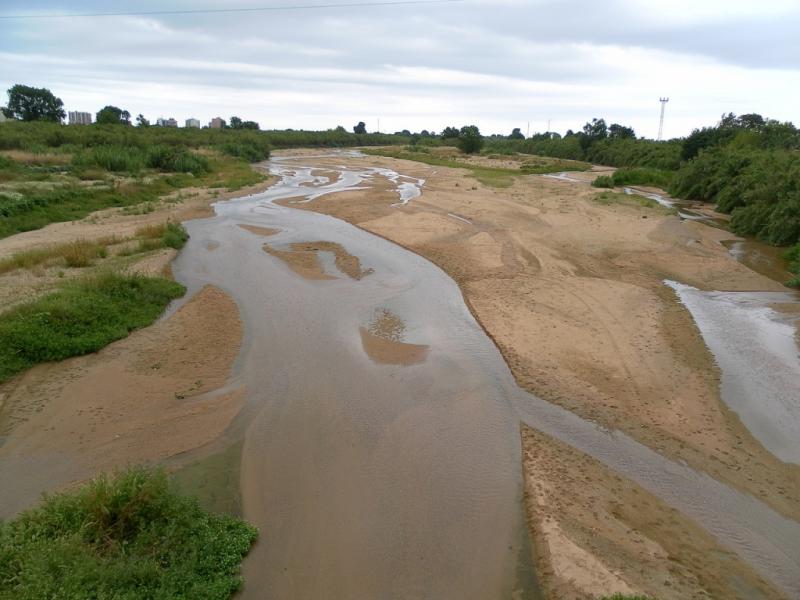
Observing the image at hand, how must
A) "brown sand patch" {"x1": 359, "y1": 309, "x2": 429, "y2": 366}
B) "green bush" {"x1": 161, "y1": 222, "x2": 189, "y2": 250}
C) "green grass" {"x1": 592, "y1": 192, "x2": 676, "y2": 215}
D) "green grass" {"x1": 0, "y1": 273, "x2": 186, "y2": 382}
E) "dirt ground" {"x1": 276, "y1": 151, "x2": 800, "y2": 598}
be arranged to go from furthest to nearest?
"green grass" {"x1": 592, "y1": 192, "x2": 676, "y2": 215} < "green bush" {"x1": 161, "y1": 222, "x2": 189, "y2": 250} < "brown sand patch" {"x1": 359, "y1": 309, "x2": 429, "y2": 366} < "green grass" {"x1": 0, "y1": 273, "x2": 186, "y2": 382} < "dirt ground" {"x1": 276, "y1": 151, "x2": 800, "y2": 598}

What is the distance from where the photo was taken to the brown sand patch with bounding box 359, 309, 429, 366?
11586 millimetres

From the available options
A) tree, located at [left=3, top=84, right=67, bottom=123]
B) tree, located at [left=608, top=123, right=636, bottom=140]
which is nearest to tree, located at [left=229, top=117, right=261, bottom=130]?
tree, located at [left=3, top=84, right=67, bottom=123]

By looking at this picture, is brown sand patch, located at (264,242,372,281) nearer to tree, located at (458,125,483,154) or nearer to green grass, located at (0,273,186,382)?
green grass, located at (0,273,186,382)

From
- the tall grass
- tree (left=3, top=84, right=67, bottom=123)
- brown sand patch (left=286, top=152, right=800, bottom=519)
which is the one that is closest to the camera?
brown sand patch (left=286, top=152, right=800, bottom=519)

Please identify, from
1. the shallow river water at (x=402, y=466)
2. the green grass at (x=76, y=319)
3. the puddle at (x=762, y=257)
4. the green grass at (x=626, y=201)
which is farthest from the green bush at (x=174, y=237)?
the green grass at (x=626, y=201)

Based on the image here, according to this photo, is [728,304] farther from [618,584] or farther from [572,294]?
[618,584]

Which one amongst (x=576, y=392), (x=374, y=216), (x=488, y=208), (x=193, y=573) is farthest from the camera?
(x=488, y=208)

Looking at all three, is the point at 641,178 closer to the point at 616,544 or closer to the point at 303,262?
the point at 303,262

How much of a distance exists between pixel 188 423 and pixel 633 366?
8.97 meters

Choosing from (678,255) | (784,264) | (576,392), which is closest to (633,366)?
(576,392)

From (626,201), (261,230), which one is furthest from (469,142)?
(261,230)

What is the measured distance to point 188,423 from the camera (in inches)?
350

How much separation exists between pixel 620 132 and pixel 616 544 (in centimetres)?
8894

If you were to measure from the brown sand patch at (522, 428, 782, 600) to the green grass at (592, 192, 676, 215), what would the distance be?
86.1 feet
